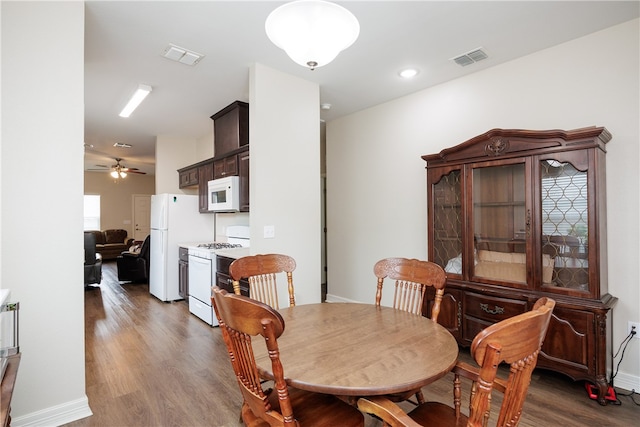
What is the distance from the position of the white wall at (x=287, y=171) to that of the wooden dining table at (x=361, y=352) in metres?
1.25

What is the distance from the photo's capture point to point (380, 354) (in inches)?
54.4

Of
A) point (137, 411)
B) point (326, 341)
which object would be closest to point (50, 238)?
point (137, 411)

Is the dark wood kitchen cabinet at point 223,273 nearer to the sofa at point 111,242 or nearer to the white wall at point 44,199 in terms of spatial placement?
the white wall at point 44,199

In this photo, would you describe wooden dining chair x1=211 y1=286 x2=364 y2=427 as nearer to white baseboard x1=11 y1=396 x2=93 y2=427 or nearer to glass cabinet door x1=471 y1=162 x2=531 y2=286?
white baseboard x1=11 y1=396 x2=93 y2=427

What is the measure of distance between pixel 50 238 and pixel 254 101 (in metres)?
1.87

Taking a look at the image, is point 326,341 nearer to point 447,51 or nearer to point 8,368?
point 8,368

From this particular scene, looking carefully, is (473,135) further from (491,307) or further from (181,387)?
(181,387)

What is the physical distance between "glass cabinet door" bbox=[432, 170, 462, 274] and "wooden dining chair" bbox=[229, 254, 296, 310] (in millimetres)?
1508

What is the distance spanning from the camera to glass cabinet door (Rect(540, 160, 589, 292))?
2.31 metres

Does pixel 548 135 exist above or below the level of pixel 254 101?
below

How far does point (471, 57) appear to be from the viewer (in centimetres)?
287

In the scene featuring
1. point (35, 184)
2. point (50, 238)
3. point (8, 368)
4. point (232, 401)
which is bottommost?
point (232, 401)

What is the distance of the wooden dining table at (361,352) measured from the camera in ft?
3.80

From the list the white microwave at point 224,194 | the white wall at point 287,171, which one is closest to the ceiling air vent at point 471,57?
the white wall at point 287,171
